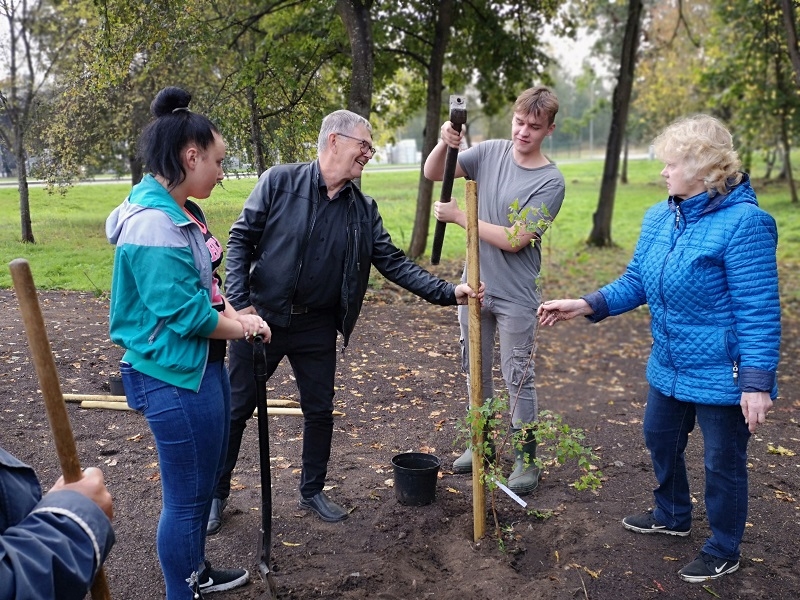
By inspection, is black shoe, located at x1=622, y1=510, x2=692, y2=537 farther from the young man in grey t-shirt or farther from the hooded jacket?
the hooded jacket

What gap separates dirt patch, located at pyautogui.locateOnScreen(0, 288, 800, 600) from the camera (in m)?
3.44

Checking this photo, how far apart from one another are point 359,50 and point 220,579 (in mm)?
7696

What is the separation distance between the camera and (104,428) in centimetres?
543

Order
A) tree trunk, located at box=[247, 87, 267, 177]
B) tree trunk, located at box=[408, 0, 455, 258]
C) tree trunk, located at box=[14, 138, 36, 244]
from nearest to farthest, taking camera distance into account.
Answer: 1. tree trunk, located at box=[14, 138, 36, 244]
2. tree trunk, located at box=[247, 87, 267, 177]
3. tree trunk, located at box=[408, 0, 455, 258]

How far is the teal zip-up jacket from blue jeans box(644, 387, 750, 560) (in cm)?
228

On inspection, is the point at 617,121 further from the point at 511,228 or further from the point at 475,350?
the point at 475,350

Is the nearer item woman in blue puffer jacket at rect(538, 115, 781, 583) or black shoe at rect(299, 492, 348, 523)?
woman in blue puffer jacket at rect(538, 115, 781, 583)

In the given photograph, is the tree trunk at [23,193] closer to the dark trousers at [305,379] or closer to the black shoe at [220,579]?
the dark trousers at [305,379]

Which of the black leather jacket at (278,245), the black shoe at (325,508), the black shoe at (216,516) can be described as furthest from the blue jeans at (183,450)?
the black shoe at (325,508)

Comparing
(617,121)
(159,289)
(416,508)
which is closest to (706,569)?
(416,508)

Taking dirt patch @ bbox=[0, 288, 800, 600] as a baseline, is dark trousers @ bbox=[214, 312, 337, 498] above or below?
above

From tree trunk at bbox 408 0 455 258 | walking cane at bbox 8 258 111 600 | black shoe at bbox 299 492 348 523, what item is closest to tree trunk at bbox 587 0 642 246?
tree trunk at bbox 408 0 455 258

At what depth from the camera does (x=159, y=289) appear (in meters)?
2.56

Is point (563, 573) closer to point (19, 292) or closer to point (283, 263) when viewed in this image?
point (283, 263)
